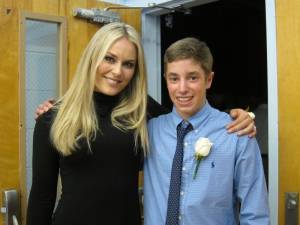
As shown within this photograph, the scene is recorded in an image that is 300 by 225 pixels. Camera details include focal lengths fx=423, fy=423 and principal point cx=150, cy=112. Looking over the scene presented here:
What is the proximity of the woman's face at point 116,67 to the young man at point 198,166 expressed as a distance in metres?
0.18

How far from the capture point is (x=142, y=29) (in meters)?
2.28

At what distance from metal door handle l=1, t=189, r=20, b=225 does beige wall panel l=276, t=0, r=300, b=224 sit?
3.52ft

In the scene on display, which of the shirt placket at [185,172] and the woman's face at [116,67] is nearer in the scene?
the shirt placket at [185,172]

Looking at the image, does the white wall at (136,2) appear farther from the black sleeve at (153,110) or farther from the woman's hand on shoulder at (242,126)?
the woman's hand on shoulder at (242,126)

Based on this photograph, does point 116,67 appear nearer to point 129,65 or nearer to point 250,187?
point 129,65

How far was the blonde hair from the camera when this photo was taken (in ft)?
5.08

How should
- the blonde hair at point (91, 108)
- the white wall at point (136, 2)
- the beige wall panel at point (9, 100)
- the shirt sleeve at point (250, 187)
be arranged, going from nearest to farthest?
the shirt sleeve at point (250, 187) → the blonde hair at point (91, 108) → the beige wall panel at point (9, 100) → the white wall at point (136, 2)

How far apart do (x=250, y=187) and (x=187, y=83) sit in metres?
0.39

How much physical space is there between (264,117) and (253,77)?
1.99 feet

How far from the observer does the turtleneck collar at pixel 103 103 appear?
1640 mm

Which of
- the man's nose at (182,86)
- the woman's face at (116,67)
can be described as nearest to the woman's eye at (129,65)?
the woman's face at (116,67)

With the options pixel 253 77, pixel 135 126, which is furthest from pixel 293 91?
pixel 253 77

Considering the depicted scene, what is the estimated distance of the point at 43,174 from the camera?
1597mm

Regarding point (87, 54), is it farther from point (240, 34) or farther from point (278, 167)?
point (240, 34)
